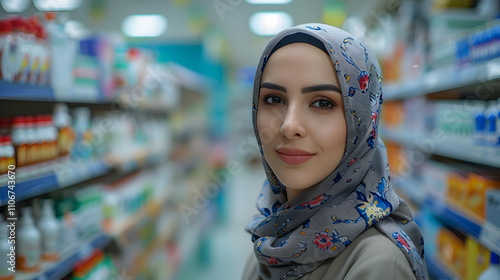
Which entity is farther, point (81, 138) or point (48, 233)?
point (81, 138)

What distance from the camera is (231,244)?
5.38 meters

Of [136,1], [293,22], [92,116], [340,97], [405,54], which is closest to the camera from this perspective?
[340,97]

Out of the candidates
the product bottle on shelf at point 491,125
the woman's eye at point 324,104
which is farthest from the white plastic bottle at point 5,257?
the product bottle on shelf at point 491,125

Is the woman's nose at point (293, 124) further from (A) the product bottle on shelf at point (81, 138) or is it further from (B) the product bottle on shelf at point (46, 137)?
(A) the product bottle on shelf at point (81, 138)

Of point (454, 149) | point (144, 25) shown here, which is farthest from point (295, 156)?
point (144, 25)

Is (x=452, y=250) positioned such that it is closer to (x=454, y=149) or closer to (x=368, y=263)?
(x=454, y=149)

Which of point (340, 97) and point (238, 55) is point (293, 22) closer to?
point (238, 55)

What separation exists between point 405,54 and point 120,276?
299 cm

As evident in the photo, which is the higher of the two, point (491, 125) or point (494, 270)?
point (491, 125)

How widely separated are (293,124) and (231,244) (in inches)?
180

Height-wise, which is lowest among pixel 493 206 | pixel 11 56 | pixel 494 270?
pixel 494 270

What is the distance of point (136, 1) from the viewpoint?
6875mm

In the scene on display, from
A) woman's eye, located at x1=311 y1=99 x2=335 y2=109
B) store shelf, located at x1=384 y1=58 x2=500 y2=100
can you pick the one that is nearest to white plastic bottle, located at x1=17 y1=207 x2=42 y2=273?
woman's eye, located at x1=311 y1=99 x2=335 y2=109

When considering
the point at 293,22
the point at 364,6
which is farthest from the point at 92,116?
the point at 293,22
